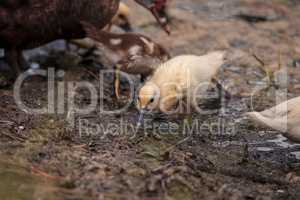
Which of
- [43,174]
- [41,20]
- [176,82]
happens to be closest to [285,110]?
[176,82]

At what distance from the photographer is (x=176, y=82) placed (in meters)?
5.20

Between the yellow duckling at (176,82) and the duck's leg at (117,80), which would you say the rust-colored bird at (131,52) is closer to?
the duck's leg at (117,80)

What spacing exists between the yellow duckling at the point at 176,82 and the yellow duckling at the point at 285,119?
77 centimetres

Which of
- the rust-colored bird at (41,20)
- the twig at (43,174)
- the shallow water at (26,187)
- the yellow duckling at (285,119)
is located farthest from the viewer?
the rust-colored bird at (41,20)

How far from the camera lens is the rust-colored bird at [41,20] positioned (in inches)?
209

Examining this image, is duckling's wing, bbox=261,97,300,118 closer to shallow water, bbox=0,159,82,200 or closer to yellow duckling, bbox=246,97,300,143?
yellow duckling, bbox=246,97,300,143

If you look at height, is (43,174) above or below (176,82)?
below

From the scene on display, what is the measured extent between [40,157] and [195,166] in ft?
3.05

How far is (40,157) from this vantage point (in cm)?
404

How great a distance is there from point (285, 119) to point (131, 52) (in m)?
1.80

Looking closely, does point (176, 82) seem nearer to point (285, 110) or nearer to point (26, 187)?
point (285, 110)

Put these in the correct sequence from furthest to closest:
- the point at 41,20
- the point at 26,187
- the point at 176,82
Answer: the point at 41,20
the point at 176,82
the point at 26,187

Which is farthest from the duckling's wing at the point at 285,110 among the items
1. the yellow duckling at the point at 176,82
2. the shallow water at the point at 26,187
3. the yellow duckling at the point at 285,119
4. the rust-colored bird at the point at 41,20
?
the rust-colored bird at the point at 41,20

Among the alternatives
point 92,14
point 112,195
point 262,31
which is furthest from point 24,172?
point 262,31
